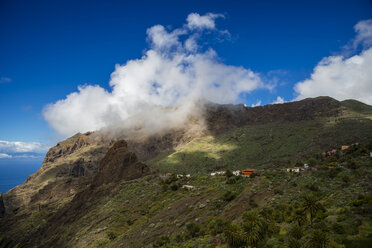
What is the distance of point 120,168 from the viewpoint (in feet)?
295

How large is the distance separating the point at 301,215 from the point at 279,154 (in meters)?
123

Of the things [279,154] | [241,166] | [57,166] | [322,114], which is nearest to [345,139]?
[279,154]

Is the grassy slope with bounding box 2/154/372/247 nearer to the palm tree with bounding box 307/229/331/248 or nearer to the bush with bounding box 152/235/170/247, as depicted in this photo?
the bush with bounding box 152/235/170/247

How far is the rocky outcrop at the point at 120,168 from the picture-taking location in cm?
8769

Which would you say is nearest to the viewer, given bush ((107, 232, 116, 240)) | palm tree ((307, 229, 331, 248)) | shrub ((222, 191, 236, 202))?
palm tree ((307, 229, 331, 248))

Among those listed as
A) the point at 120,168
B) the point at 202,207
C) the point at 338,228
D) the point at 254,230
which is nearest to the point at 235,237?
the point at 254,230

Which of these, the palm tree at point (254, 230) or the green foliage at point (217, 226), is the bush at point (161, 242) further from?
the palm tree at point (254, 230)

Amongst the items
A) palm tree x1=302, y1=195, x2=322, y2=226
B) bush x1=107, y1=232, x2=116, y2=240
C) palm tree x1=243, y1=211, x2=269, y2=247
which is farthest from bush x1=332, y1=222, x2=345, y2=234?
bush x1=107, y1=232, x2=116, y2=240

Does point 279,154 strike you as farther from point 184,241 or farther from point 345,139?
point 184,241

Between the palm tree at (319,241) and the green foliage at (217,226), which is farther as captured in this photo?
the green foliage at (217,226)

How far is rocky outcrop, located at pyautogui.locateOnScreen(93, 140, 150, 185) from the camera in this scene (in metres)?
87.7

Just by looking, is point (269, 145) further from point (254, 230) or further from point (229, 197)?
point (254, 230)

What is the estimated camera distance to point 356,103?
199250 mm

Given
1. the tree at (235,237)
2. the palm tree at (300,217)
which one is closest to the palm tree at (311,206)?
the palm tree at (300,217)
